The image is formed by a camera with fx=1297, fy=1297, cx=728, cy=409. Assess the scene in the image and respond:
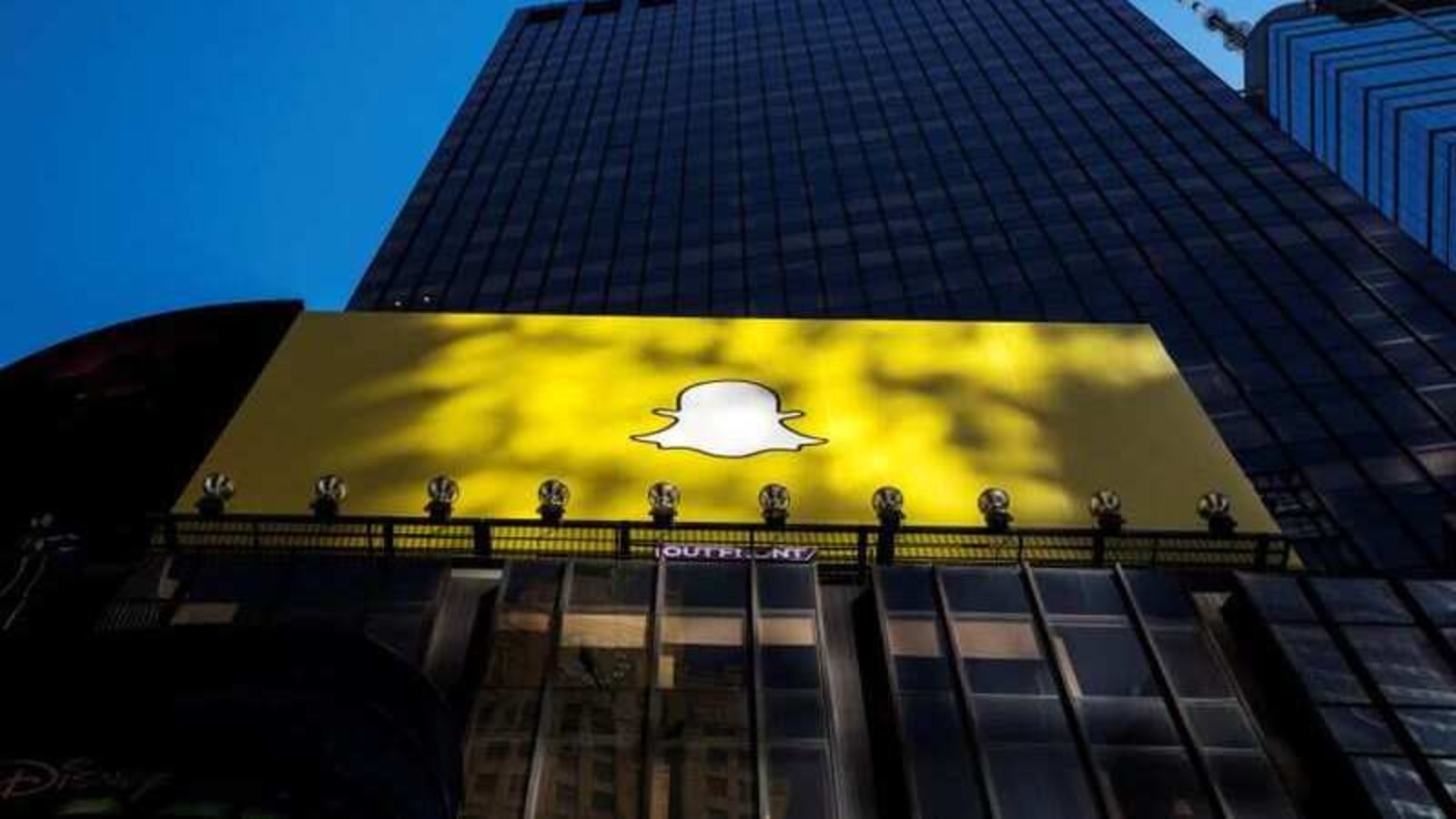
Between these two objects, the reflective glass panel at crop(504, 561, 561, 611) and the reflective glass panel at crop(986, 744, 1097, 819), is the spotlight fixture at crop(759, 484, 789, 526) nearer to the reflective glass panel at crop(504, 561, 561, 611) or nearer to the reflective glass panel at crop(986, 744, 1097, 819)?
the reflective glass panel at crop(504, 561, 561, 611)

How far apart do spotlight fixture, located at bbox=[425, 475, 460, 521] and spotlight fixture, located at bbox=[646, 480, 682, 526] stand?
10.8 feet

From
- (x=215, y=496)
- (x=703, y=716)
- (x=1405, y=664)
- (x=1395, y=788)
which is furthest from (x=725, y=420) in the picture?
(x=1395, y=788)

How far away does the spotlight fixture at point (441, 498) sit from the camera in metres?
21.1

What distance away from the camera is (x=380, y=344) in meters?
28.8

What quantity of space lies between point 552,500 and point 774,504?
3667 mm

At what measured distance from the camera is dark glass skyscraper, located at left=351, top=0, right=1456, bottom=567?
44.6 m

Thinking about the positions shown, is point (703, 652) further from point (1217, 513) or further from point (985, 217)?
point (985, 217)

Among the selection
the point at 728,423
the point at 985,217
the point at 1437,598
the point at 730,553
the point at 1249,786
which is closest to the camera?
the point at 1249,786

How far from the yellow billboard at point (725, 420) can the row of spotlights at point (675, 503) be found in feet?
4.34

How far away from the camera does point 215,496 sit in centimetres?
2106

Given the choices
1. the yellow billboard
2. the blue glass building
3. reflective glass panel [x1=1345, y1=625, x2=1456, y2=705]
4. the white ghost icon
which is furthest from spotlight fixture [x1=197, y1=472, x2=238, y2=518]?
the blue glass building

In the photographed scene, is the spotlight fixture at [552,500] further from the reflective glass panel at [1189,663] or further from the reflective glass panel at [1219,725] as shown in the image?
the reflective glass panel at [1219,725]

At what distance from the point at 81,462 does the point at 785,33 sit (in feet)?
258

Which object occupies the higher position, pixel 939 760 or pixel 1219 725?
pixel 1219 725
